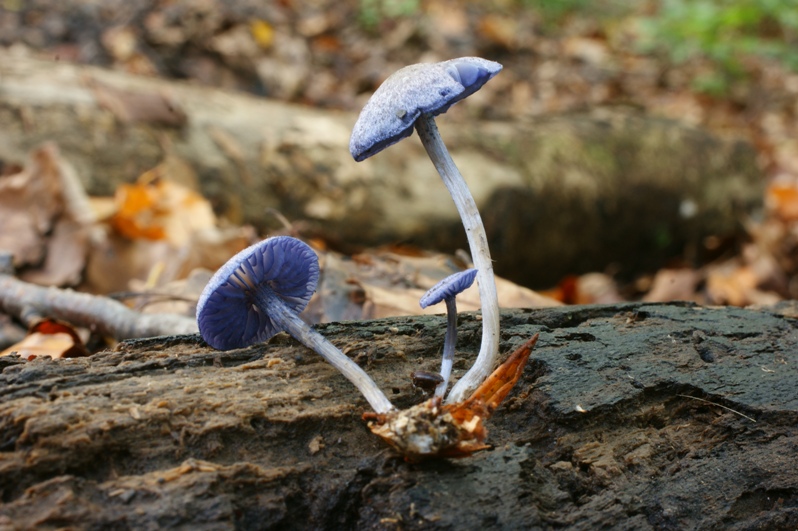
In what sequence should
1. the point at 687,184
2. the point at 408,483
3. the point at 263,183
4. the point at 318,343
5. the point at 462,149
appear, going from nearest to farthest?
the point at 408,483 → the point at 318,343 → the point at 263,183 → the point at 462,149 → the point at 687,184

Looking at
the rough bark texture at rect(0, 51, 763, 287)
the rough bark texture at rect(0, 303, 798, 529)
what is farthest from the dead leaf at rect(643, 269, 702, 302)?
the rough bark texture at rect(0, 303, 798, 529)

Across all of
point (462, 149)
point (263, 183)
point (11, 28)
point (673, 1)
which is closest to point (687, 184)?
point (462, 149)

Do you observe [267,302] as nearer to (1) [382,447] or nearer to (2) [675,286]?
(1) [382,447]

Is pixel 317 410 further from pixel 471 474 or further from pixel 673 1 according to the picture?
pixel 673 1

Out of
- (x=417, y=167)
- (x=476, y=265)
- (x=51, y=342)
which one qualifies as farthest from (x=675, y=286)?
(x=51, y=342)

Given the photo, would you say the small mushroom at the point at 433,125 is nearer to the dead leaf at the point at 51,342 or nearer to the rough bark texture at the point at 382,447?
the rough bark texture at the point at 382,447

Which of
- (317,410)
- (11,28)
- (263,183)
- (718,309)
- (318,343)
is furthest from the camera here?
(11,28)

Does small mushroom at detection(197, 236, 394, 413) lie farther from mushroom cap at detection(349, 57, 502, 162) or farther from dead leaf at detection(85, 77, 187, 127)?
dead leaf at detection(85, 77, 187, 127)
